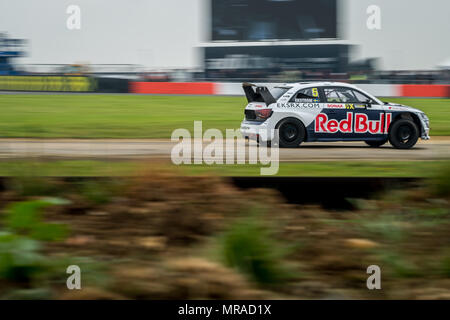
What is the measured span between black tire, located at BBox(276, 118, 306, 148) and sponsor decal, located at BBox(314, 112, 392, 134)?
0.33 meters

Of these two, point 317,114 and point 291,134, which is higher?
point 317,114

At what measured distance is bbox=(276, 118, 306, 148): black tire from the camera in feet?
43.3

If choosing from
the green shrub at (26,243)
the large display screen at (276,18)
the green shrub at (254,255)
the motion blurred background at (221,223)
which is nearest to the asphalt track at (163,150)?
the motion blurred background at (221,223)

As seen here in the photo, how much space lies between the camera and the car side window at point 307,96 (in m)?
13.2

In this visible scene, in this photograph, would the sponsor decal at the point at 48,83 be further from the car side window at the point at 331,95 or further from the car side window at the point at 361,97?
the car side window at the point at 361,97

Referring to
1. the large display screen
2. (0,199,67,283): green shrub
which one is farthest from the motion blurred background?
the large display screen

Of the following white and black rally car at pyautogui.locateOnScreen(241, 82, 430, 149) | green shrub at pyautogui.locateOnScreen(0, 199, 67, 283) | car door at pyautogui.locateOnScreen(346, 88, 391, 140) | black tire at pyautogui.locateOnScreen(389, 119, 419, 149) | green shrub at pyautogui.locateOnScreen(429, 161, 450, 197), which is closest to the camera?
green shrub at pyautogui.locateOnScreen(0, 199, 67, 283)

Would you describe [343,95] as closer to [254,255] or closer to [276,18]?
[254,255]

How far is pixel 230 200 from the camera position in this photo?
290 inches

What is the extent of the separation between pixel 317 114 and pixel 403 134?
208 cm

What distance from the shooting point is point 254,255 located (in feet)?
18.9

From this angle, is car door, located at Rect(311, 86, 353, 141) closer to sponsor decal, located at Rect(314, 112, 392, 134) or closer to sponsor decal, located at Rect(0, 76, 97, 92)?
sponsor decal, located at Rect(314, 112, 392, 134)
